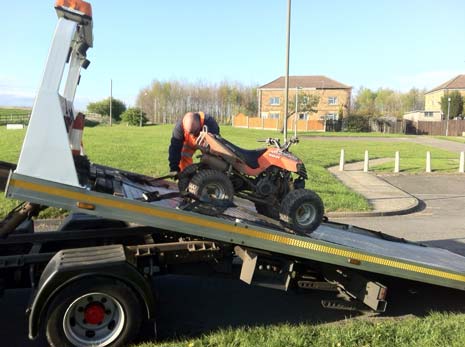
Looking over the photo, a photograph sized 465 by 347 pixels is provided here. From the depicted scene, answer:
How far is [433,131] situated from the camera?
65.7 m

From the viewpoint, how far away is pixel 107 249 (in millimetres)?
4008

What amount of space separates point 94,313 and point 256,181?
7.17 ft

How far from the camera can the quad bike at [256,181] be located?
4730 mm

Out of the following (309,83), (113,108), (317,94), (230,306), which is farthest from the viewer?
(309,83)

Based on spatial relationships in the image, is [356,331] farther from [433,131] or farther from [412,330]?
[433,131]

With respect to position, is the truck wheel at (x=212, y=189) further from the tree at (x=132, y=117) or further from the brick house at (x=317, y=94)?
the brick house at (x=317, y=94)

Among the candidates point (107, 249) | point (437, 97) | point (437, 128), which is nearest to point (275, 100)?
point (437, 128)

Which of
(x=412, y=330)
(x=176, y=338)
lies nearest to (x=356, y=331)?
(x=412, y=330)

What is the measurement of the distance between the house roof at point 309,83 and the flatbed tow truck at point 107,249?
6630 cm

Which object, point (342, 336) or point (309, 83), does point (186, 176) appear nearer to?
point (342, 336)

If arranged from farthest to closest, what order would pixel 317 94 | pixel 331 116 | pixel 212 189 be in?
1. pixel 331 116
2. pixel 317 94
3. pixel 212 189

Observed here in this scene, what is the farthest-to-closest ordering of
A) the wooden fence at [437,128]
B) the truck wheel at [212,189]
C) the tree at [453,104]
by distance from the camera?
the tree at [453,104], the wooden fence at [437,128], the truck wheel at [212,189]

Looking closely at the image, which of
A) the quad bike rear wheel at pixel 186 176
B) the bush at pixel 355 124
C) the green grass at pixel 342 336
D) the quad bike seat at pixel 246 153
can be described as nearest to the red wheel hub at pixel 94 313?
the green grass at pixel 342 336

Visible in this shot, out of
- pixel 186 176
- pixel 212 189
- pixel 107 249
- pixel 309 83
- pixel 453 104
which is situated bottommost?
pixel 107 249
